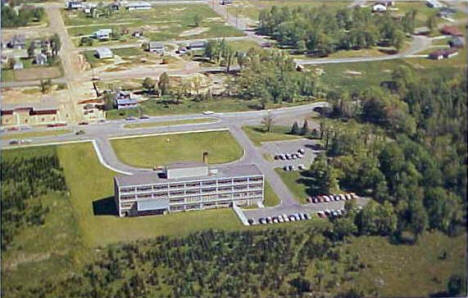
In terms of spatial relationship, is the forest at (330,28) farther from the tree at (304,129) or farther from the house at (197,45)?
the tree at (304,129)

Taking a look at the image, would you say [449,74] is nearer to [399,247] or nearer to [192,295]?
[399,247]

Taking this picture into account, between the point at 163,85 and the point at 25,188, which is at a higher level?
the point at 163,85

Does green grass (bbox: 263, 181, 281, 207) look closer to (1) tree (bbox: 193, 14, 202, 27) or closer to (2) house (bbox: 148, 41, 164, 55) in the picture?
(2) house (bbox: 148, 41, 164, 55)

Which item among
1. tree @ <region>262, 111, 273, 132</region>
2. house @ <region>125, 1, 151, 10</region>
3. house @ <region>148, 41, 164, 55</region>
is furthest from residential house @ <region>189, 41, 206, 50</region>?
tree @ <region>262, 111, 273, 132</region>

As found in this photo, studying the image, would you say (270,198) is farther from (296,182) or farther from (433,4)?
(433,4)

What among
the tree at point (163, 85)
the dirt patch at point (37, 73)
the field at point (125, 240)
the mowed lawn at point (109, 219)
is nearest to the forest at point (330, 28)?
the tree at point (163, 85)

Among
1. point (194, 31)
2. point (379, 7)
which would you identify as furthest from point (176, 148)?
point (379, 7)

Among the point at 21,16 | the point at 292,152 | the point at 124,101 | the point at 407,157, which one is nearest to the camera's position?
the point at 407,157
